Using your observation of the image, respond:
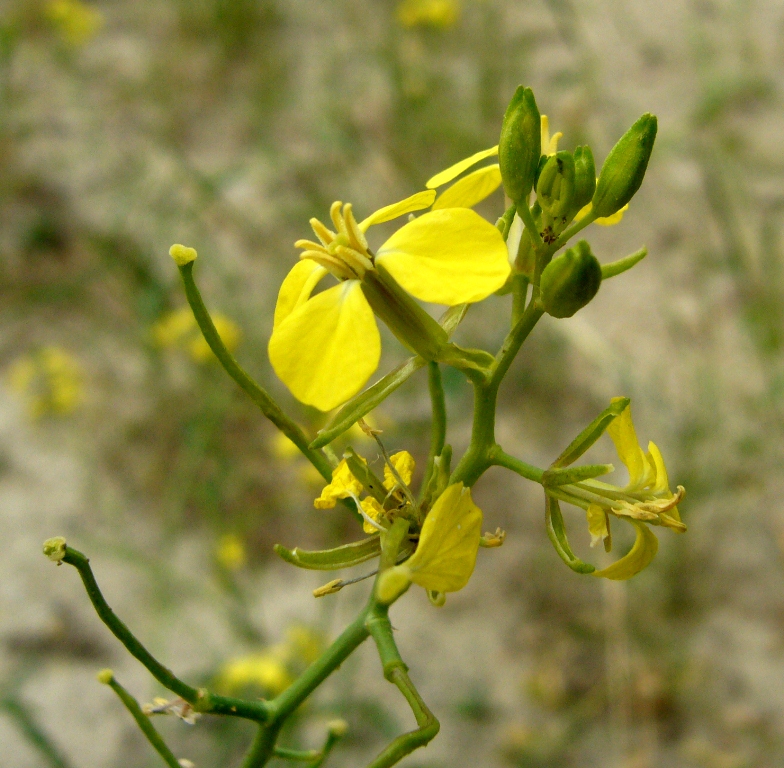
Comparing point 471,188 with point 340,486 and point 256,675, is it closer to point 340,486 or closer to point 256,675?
point 340,486

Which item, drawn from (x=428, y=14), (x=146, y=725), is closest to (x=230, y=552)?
(x=146, y=725)

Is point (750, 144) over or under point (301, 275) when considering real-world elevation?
over

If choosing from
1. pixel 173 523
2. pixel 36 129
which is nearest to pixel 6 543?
pixel 173 523

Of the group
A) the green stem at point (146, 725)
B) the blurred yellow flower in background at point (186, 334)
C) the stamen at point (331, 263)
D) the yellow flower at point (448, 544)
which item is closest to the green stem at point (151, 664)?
the green stem at point (146, 725)

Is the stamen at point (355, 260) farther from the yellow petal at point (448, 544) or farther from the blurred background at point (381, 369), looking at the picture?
the blurred background at point (381, 369)

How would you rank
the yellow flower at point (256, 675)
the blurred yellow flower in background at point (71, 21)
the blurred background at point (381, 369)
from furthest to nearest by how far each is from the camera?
the blurred yellow flower in background at point (71, 21)
the blurred background at point (381, 369)
the yellow flower at point (256, 675)

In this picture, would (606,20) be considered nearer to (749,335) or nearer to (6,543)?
(749,335)
